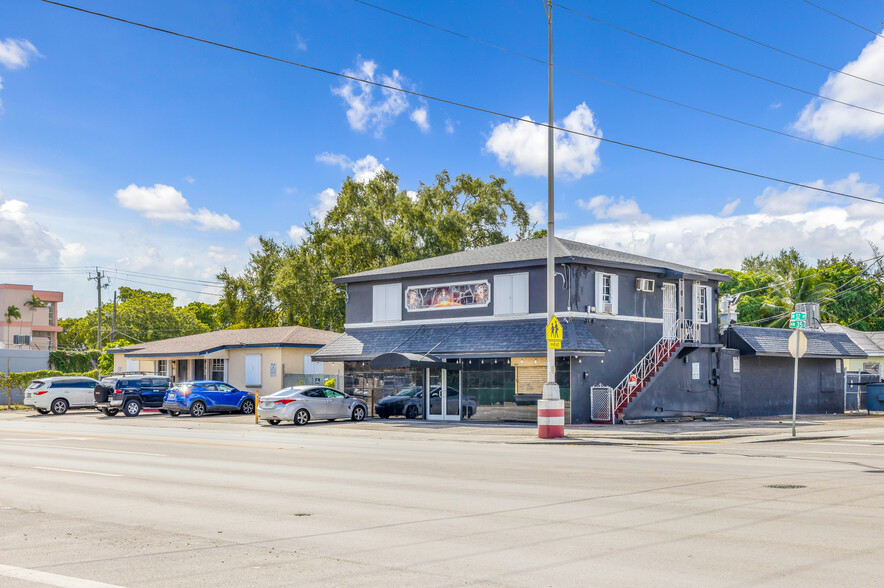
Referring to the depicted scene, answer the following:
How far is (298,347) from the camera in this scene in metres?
43.5

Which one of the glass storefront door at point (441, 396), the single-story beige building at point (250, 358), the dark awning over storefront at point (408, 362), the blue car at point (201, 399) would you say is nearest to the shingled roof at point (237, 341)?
the single-story beige building at point (250, 358)

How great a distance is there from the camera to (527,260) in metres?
30.9

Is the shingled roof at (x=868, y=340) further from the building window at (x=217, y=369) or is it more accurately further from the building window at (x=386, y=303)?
the building window at (x=217, y=369)

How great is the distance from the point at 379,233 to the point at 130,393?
A: 78.2 feet

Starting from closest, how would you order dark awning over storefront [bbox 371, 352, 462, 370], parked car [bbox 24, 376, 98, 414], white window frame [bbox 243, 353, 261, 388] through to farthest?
dark awning over storefront [bbox 371, 352, 462, 370]
parked car [bbox 24, 376, 98, 414]
white window frame [bbox 243, 353, 261, 388]

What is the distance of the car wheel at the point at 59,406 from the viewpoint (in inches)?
1591

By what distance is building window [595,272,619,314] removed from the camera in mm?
30641

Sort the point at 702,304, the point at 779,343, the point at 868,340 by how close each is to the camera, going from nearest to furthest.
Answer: the point at 702,304 < the point at 779,343 < the point at 868,340

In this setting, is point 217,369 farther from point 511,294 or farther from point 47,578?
point 47,578

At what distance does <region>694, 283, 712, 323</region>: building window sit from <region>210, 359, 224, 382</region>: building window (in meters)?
26.3

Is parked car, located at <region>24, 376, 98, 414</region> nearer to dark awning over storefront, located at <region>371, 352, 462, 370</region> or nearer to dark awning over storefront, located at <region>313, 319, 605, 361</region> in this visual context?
dark awning over storefront, located at <region>313, 319, 605, 361</region>

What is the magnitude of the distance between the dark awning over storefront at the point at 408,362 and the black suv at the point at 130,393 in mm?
12943

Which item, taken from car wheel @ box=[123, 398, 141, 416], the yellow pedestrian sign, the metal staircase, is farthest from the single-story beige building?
the yellow pedestrian sign

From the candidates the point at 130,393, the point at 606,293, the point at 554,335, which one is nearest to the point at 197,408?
the point at 130,393
